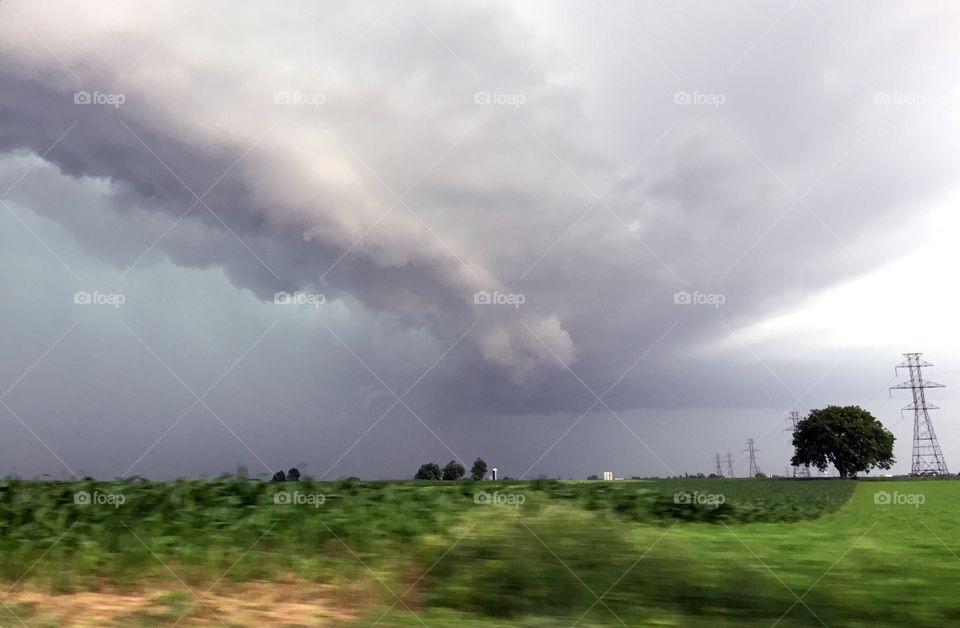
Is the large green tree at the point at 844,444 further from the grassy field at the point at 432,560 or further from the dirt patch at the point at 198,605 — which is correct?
the dirt patch at the point at 198,605

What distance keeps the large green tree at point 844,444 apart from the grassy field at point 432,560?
7003cm

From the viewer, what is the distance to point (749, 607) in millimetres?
5402

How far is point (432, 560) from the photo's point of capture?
7645 mm

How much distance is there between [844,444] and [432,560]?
78001 mm

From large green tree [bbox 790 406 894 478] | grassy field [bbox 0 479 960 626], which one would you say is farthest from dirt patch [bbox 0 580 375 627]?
large green tree [bbox 790 406 894 478]

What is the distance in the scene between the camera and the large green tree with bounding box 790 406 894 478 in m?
74.6

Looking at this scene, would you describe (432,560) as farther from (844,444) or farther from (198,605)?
(844,444)

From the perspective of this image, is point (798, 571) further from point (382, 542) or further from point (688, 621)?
point (382, 542)

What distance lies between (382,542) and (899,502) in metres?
16.0

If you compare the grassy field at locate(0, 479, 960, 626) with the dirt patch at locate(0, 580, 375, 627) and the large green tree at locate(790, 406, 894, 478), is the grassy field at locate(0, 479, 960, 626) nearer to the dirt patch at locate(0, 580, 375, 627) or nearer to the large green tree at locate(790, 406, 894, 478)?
the dirt patch at locate(0, 580, 375, 627)

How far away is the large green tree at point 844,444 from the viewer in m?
74.6

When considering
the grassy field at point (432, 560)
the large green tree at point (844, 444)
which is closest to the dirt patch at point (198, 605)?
the grassy field at point (432, 560)

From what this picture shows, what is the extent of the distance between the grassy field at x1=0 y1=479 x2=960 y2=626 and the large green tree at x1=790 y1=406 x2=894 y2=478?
230 feet

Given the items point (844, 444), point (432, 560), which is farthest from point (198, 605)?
point (844, 444)
